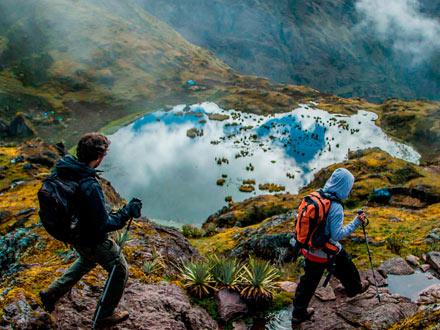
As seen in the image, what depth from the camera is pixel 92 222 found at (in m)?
3.71

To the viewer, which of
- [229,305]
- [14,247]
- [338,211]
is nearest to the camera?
[338,211]

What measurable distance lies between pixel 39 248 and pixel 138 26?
192846 millimetres

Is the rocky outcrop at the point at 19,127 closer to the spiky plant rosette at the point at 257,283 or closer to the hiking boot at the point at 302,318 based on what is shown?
the spiky plant rosette at the point at 257,283

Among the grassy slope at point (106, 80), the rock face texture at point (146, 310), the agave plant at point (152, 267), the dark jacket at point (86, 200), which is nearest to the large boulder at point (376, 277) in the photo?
the rock face texture at point (146, 310)

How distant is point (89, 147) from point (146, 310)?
3.52 meters

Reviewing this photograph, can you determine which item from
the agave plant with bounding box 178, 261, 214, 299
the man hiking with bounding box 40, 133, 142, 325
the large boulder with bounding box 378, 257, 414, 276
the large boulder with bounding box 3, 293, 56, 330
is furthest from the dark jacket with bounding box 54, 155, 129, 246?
the large boulder with bounding box 378, 257, 414, 276

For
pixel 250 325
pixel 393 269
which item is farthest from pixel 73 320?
pixel 393 269

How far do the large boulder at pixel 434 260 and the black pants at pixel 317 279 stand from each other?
141 inches

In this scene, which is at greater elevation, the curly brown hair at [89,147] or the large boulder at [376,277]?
the curly brown hair at [89,147]

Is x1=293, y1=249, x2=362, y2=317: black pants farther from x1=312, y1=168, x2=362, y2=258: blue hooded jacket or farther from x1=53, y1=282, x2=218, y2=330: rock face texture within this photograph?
x1=53, y1=282, x2=218, y2=330: rock face texture

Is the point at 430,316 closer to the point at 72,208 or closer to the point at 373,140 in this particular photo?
the point at 72,208

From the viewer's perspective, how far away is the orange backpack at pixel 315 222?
16.2 ft

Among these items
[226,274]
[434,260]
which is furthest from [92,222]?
[434,260]

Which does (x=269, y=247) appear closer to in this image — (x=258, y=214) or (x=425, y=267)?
(x=425, y=267)
